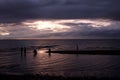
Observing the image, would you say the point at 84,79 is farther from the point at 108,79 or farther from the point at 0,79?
the point at 0,79

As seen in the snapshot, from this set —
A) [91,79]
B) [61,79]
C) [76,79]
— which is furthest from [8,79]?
[91,79]

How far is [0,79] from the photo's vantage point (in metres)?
21.4

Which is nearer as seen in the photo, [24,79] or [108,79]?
[24,79]

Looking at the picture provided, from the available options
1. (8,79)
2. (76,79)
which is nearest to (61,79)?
(76,79)

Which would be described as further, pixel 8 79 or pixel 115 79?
pixel 115 79

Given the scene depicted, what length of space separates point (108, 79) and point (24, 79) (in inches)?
310

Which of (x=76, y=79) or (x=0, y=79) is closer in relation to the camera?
(x=0, y=79)

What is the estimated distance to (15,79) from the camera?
22094 millimetres

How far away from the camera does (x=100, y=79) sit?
2291 centimetres

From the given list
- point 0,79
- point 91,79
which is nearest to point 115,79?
point 91,79

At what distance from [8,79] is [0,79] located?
0.77 metres

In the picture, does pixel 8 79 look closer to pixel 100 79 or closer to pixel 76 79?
pixel 76 79

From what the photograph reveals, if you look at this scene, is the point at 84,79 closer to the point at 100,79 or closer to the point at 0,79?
the point at 100,79

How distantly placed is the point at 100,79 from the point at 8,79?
8.48 metres
